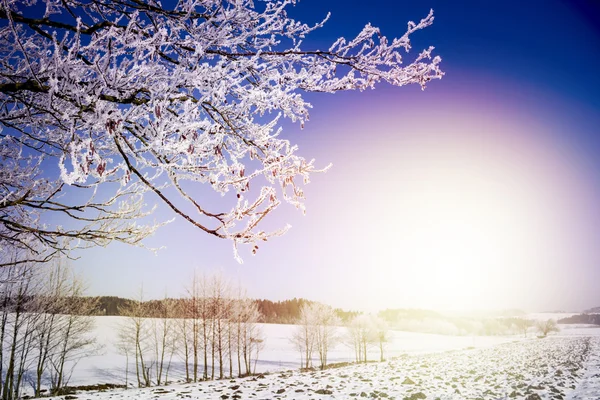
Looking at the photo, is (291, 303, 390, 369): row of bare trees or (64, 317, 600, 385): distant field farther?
(291, 303, 390, 369): row of bare trees

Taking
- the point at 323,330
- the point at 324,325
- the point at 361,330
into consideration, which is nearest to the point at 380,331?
the point at 361,330

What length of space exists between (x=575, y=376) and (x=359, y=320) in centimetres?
2949

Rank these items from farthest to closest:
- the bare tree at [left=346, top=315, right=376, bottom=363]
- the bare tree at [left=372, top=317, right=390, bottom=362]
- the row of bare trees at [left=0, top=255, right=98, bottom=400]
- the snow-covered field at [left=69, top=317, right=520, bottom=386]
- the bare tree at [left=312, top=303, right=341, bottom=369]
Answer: the bare tree at [left=372, top=317, right=390, bottom=362] < the bare tree at [left=346, top=315, right=376, bottom=363] < the bare tree at [left=312, top=303, right=341, bottom=369] < the snow-covered field at [left=69, top=317, right=520, bottom=386] < the row of bare trees at [left=0, top=255, right=98, bottom=400]

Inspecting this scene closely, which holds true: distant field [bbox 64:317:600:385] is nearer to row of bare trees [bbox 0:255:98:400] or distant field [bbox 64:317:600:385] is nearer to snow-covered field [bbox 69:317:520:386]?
snow-covered field [bbox 69:317:520:386]

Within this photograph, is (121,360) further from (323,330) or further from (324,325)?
(324,325)

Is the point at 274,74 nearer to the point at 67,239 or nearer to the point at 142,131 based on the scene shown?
the point at 142,131

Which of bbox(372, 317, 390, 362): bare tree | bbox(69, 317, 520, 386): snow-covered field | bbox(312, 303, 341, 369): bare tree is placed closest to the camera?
bbox(69, 317, 520, 386): snow-covered field

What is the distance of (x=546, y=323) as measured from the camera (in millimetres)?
104688

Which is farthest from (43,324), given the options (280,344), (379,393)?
(280,344)

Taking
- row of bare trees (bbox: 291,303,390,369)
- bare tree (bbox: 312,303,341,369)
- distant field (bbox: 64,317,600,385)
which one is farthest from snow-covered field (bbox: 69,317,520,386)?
bare tree (bbox: 312,303,341,369)

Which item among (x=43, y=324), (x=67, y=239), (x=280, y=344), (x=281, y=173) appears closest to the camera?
(x=281, y=173)

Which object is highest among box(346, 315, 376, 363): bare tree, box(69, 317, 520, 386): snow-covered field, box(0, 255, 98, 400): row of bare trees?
box(0, 255, 98, 400): row of bare trees

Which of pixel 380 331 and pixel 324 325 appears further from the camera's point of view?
pixel 380 331

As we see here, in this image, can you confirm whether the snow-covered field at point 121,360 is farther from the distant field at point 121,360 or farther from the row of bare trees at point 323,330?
the row of bare trees at point 323,330
